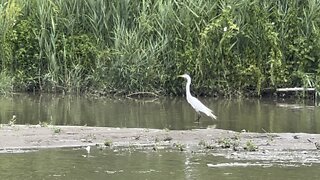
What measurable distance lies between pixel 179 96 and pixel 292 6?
3.64 meters

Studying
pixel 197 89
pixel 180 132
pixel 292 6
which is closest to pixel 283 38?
pixel 292 6

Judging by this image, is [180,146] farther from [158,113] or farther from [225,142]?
[158,113]

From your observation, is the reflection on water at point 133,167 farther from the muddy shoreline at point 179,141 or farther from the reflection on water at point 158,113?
the reflection on water at point 158,113

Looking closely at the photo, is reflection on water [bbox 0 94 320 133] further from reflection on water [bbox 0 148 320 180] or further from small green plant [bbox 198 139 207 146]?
reflection on water [bbox 0 148 320 180]

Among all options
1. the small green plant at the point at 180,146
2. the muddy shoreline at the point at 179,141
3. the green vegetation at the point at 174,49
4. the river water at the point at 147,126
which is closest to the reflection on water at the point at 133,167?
the river water at the point at 147,126

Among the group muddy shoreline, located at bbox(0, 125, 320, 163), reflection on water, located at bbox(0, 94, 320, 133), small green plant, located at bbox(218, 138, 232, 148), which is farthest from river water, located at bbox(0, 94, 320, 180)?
small green plant, located at bbox(218, 138, 232, 148)

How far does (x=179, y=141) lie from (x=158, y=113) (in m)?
4.46

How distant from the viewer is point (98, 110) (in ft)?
52.8

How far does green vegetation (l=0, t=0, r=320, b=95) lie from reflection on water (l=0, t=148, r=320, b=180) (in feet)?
28.7

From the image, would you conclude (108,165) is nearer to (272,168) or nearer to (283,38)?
(272,168)

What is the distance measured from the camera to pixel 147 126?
1361 cm

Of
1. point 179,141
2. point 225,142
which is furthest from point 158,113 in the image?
point 225,142

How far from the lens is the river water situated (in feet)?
29.3

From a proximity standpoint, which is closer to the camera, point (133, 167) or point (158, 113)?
point (133, 167)
